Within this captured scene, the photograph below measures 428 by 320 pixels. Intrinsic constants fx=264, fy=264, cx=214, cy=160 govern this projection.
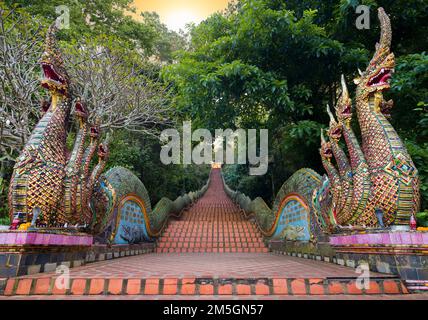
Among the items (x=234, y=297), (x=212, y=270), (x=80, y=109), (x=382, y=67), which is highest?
(x=382, y=67)

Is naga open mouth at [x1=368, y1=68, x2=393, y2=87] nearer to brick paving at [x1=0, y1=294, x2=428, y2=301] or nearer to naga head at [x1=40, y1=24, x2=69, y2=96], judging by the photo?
brick paving at [x1=0, y1=294, x2=428, y2=301]

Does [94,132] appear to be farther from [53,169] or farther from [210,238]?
[210,238]

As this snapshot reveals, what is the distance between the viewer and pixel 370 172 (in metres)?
4.26

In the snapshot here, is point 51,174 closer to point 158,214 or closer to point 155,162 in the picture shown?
point 158,214

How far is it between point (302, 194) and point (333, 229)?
5.26ft

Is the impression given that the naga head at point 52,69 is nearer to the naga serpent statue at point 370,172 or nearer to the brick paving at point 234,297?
the brick paving at point 234,297

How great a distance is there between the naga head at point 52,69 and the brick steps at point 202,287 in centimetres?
307

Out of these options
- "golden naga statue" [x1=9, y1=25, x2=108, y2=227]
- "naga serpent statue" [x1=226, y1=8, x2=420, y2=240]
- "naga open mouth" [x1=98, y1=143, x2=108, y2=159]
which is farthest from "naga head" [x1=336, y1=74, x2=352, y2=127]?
"golden naga statue" [x1=9, y1=25, x2=108, y2=227]

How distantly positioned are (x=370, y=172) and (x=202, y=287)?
10.4ft

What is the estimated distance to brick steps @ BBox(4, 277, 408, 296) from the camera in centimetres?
305

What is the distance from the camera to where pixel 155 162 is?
1357cm

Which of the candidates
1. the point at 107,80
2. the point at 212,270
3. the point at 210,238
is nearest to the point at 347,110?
the point at 212,270

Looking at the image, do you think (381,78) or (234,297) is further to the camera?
(381,78)
